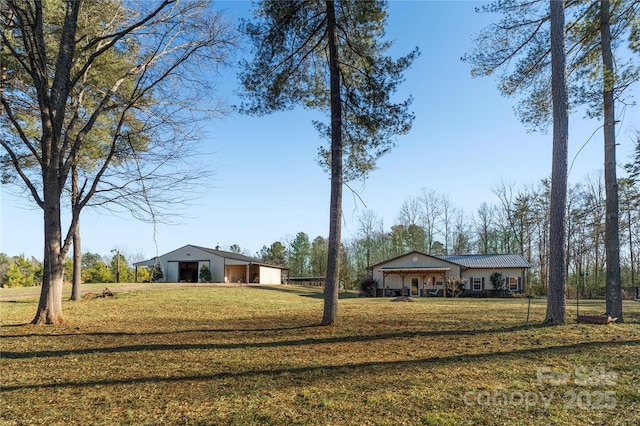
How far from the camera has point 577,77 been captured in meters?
10.4

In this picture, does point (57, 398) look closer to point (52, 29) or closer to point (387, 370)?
point (387, 370)

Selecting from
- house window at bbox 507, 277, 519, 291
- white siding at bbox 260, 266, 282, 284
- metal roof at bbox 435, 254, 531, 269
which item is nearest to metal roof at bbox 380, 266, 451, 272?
metal roof at bbox 435, 254, 531, 269

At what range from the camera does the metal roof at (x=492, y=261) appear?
27.6 metres

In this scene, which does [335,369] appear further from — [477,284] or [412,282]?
[477,284]

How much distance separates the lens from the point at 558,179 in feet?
25.4

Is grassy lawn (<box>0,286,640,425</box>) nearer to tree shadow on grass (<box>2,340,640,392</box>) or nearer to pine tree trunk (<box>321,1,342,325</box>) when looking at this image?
tree shadow on grass (<box>2,340,640,392</box>)

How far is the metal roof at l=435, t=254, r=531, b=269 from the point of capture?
27.6 m

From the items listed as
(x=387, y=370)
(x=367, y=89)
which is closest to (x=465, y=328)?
(x=387, y=370)

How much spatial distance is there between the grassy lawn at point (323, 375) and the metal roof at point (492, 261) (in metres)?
21.3

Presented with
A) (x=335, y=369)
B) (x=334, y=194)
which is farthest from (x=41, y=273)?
(x=335, y=369)

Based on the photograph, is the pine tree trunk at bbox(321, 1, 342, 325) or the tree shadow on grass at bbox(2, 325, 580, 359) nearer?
the tree shadow on grass at bbox(2, 325, 580, 359)

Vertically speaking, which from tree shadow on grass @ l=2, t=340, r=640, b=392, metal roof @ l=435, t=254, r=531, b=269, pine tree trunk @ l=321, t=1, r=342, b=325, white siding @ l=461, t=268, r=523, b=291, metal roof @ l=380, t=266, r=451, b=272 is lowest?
white siding @ l=461, t=268, r=523, b=291

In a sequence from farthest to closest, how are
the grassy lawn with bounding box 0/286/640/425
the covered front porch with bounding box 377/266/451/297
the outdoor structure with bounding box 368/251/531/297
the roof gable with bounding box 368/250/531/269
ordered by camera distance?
the covered front porch with bounding box 377/266/451/297 < the roof gable with bounding box 368/250/531/269 < the outdoor structure with bounding box 368/251/531/297 < the grassy lawn with bounding box 0/286/640/425

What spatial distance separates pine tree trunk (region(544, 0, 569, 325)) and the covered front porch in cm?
2050
